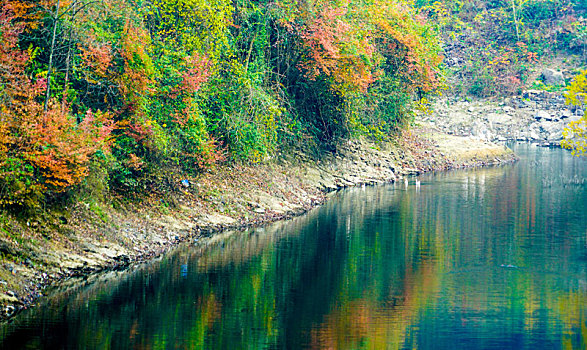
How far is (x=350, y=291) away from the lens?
20.2 metres

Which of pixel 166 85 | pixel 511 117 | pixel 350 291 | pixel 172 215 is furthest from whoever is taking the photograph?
pixel 511 117

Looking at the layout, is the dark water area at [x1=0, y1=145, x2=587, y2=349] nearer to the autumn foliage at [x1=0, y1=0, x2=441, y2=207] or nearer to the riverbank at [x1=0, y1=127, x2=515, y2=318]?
the riverbank at [x1=0, y1=127, x2=515, y2=318]

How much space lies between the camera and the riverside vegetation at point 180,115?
2011 centimetres

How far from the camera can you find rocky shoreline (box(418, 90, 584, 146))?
63.2 meters

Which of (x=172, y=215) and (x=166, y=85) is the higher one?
(x=166, y=85)

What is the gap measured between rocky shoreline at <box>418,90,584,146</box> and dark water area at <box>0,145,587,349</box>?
102 feet

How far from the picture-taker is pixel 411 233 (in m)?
28.7

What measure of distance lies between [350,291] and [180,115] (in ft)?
32.7

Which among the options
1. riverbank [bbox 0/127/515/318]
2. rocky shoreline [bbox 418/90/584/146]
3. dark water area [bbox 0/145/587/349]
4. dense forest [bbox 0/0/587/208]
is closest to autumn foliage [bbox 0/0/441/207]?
dense forest [bbox 0/0/587/208]

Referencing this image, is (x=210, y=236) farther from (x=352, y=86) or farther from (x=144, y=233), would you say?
(x=352, y=86)

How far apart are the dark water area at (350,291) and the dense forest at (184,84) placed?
363 cm

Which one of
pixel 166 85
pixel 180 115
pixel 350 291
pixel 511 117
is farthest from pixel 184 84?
pixel 511 117

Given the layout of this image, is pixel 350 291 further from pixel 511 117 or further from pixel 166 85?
pixel 511 117

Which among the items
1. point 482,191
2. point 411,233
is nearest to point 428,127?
point 482,191
